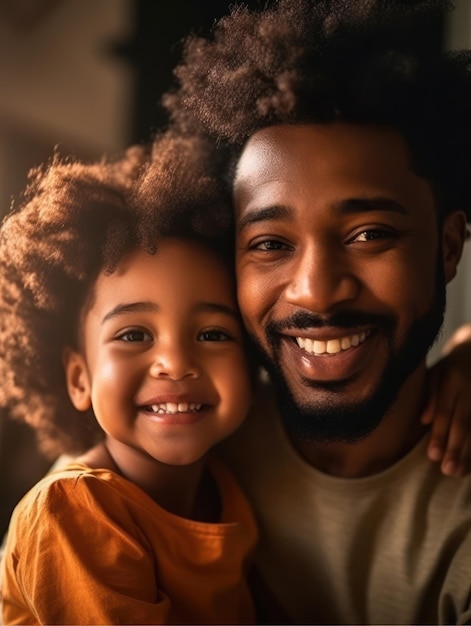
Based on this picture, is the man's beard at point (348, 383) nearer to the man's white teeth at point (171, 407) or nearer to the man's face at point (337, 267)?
the man's face at point (337, 267)

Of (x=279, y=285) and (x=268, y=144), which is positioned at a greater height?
(x=268, y=144)

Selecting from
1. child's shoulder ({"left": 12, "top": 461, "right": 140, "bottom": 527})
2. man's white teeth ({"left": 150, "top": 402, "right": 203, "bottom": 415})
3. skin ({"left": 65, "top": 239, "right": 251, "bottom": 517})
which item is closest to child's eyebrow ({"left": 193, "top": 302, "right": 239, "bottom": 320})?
skin ({"left": 65, "top": 239, "right": 251, "bottom": 517})

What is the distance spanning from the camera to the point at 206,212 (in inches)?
33.8

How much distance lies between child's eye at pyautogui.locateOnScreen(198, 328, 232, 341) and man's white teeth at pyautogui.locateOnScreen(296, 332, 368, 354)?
0.29 ft

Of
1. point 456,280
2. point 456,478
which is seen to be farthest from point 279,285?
point 456,478

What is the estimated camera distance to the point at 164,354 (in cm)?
81

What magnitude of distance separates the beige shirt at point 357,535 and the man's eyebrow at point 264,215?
10.6 inches

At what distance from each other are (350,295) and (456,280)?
0.51 feet

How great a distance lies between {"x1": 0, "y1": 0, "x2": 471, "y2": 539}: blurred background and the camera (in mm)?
852

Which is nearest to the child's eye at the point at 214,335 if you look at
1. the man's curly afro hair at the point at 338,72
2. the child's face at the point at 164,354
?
the child's face at the point at 164,354

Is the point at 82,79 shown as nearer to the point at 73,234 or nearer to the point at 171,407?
the point at 73,234

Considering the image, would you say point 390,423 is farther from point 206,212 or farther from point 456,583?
point 206,212

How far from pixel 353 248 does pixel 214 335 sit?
0.18 metres

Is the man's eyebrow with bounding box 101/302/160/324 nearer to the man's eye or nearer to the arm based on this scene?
the man's eye
